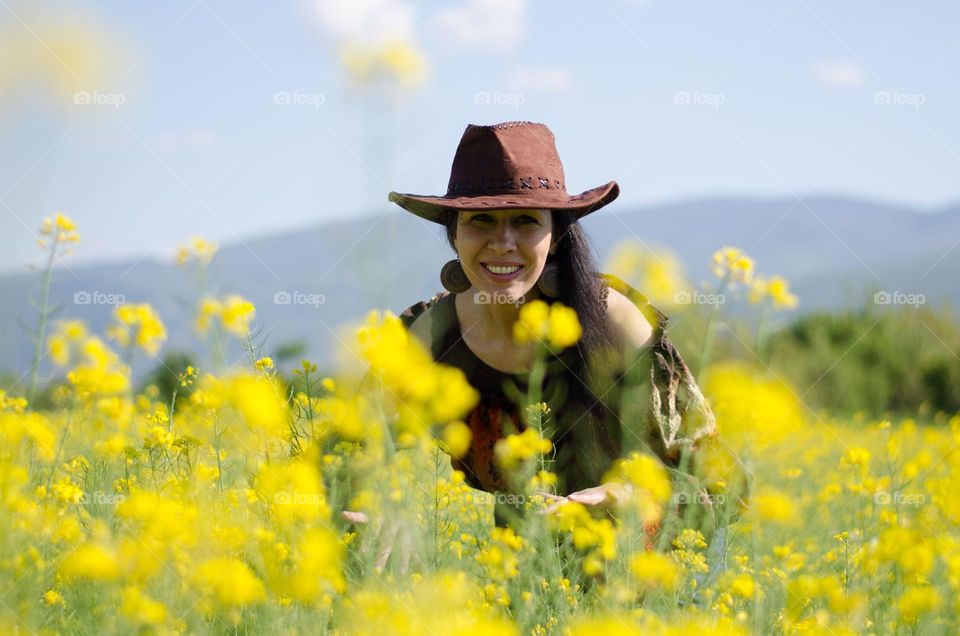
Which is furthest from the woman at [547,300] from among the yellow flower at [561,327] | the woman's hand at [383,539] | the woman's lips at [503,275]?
the woman's hand at [383,539]

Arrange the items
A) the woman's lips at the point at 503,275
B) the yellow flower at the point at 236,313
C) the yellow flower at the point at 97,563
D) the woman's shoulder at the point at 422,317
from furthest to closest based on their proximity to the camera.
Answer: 1. the woman's shoulder at the point at 422,317
2. the woman's lips at the point at 503,275
3. the yellow flower at the point at 236,313
4. the yellow flower at the point at 97,563

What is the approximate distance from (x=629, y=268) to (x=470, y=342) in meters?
2.04

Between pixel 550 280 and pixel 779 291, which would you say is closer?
pixel 550 280

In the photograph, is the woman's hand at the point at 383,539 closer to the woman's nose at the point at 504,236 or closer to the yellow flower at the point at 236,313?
the yellow flower at the point at 236,313

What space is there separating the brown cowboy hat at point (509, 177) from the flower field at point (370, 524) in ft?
1.11

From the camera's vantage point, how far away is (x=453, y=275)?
2.85 metres

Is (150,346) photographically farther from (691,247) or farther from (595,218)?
(691,247)

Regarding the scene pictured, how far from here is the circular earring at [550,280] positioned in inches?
109

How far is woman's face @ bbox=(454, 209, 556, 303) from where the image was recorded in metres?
2.56
